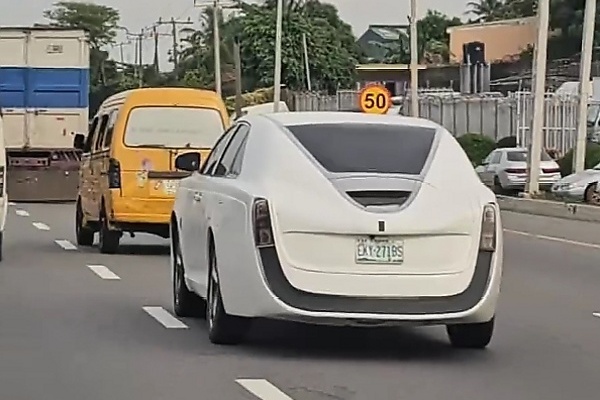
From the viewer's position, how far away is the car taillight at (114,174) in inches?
757

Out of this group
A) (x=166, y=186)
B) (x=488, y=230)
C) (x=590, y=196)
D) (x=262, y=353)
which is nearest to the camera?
(x=488, y=230)

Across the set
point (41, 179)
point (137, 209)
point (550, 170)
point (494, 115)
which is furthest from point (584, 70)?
point (494, 115)

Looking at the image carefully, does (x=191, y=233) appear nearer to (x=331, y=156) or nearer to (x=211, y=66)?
(x=331, y=156)

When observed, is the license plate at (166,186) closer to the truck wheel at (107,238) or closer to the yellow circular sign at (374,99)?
the truck wheel at (107,238)

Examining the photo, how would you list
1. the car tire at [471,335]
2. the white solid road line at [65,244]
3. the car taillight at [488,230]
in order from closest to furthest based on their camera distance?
1. the car taillight at [488,230]
2. the car tire at [471,335]
3. the white solid road line at [65,244]

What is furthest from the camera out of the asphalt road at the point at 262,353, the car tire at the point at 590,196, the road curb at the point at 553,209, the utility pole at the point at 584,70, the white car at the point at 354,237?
the car tire at the point at 590,196

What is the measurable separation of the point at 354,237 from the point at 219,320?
1.28m

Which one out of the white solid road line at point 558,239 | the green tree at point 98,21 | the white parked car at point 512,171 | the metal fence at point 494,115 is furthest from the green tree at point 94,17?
the white solid road line at point 558,239

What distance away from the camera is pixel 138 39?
349 feet

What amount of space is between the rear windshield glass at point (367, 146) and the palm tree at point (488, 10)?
10785 cm

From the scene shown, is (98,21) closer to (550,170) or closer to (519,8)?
(519,8)

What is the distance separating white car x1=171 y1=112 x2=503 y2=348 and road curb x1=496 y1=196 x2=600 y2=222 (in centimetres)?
1858

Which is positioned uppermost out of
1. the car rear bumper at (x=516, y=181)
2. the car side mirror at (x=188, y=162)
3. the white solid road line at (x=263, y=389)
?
the car side mirror at (x=188, y=162)

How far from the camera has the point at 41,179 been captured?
35938 millimetres
